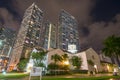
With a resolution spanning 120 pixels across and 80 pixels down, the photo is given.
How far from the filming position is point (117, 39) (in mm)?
49750

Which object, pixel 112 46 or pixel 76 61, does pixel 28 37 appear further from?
pixel 112 46

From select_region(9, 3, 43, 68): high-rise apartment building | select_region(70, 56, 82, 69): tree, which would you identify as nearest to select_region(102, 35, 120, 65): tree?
select_region(70, 56, 82, 69): tree

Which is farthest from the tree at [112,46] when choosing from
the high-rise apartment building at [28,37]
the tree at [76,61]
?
the high-rise apartment building at [28,37]

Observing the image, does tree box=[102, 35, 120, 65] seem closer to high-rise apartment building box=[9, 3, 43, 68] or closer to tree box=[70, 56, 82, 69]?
tree box=[70, 56, 82, 69]

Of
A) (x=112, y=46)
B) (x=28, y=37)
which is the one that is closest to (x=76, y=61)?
(x=112, y=46)

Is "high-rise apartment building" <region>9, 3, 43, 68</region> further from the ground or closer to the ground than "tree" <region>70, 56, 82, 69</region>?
further from the ground

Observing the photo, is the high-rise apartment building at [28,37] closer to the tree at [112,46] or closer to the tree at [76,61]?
the tree at [76,61]

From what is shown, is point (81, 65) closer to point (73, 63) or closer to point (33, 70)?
point (73, 63)

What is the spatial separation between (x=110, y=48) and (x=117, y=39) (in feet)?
14.8

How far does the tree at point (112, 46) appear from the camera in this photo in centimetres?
4931

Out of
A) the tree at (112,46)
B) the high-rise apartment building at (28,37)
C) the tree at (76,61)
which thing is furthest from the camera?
the high-rise apartment building at (28,37)

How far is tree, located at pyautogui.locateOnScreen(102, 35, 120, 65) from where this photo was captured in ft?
162

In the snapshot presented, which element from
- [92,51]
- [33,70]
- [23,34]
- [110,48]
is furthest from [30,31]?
[33,70]

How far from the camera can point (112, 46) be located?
49.4 m
